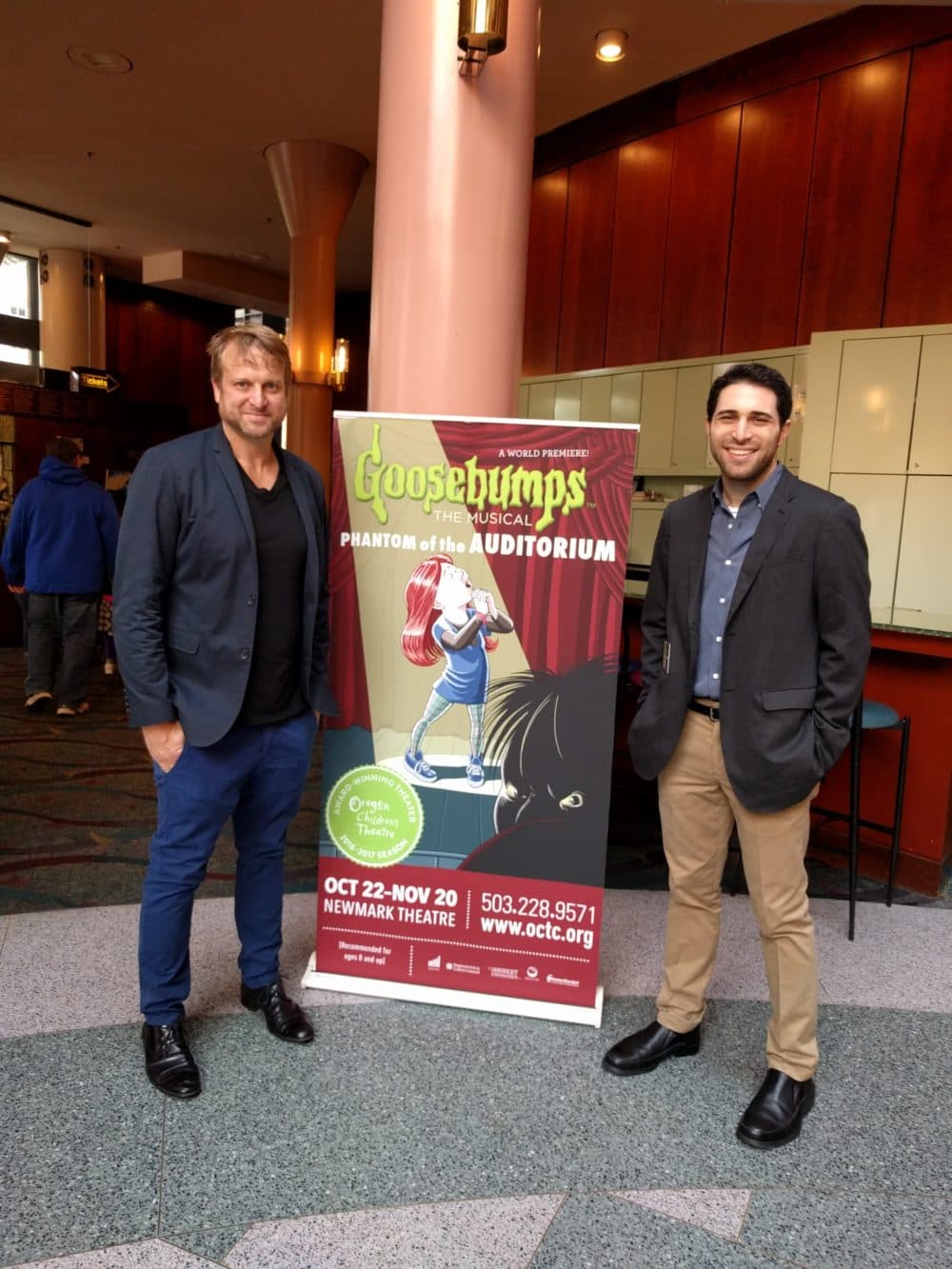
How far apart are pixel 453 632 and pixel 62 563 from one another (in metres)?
4.21

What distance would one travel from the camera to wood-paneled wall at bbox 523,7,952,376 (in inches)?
225

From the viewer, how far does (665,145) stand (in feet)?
23.7

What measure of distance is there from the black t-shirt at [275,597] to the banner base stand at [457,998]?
0.88 m

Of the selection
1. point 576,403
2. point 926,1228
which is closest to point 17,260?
point 576,403

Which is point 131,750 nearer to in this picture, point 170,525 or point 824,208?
point 170,525

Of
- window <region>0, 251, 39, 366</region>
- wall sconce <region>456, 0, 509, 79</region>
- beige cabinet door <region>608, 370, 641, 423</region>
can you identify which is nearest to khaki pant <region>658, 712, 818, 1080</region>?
wall sconce <region>456, 0, 509, 79</region>

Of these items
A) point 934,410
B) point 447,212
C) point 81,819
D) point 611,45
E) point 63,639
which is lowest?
point 81,819

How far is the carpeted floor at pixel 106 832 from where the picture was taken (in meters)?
3.43

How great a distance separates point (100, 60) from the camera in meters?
6.74

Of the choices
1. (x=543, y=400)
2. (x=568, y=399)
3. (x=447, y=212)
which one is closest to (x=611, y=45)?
(x=568, y=399)

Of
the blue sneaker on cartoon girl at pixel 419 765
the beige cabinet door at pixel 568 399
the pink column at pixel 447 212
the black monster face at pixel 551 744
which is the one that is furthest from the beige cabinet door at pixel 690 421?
the blue sneaker on cartoon girl at pixel 419 765

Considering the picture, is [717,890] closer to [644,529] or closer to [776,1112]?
[776,1112]

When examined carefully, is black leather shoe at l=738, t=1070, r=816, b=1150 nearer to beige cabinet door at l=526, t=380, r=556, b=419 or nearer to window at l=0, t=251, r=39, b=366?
beige cabinet door at l=526, t=380, r=556, b=419

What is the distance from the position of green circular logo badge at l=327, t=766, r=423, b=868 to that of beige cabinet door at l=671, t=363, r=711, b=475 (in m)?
5.17
